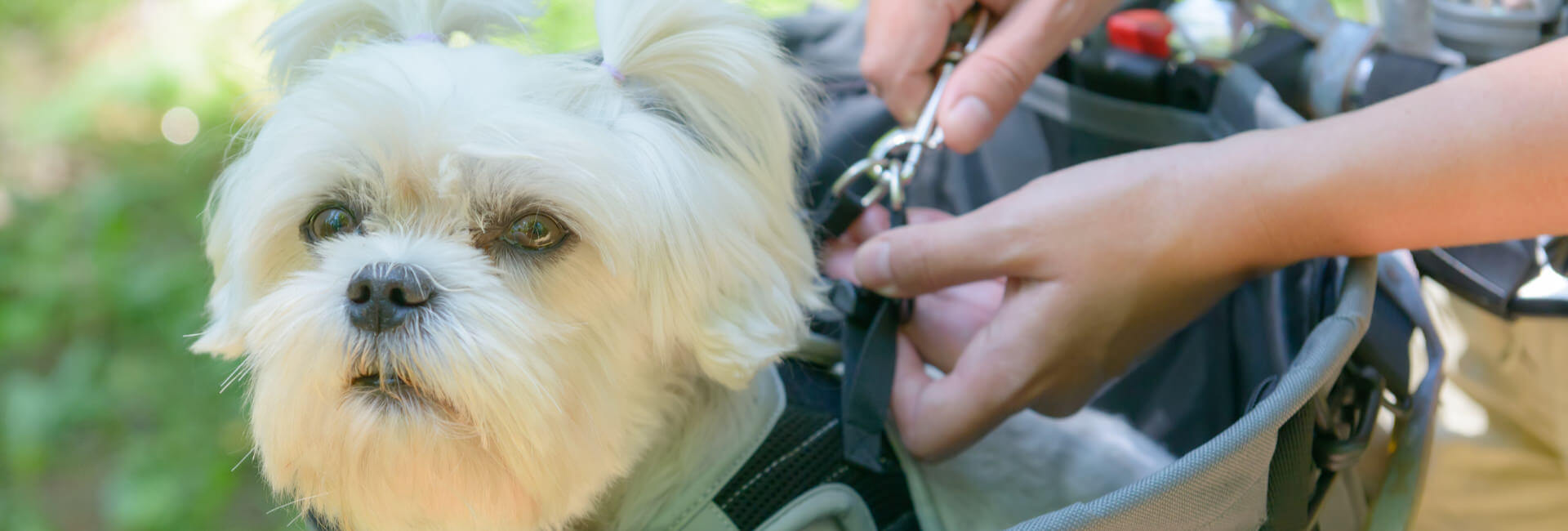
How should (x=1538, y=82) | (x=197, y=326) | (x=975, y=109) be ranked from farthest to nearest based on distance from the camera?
(x=197, y=326) < (x=975, y=109) < (x=1538, y=82)

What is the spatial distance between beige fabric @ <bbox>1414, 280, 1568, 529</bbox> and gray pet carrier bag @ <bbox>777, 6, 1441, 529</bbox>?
12cm

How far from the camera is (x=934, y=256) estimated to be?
1018 mm

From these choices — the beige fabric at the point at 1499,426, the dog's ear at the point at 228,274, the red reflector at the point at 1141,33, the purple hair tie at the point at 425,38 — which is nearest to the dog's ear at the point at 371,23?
the purple hair tie at the point at 425,38

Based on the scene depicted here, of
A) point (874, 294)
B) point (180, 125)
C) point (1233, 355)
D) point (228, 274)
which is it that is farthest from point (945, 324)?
point (180, 125)

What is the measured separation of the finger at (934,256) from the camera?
3.30 ft

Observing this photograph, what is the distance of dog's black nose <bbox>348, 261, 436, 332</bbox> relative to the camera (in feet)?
2.57

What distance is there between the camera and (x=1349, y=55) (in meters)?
1.16

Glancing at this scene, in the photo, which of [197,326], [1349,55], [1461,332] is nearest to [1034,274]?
[1349,55]

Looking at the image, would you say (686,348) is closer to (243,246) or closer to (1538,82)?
(243,246)

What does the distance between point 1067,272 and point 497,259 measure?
52cm

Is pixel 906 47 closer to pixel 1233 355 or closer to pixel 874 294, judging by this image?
pixel 874 294

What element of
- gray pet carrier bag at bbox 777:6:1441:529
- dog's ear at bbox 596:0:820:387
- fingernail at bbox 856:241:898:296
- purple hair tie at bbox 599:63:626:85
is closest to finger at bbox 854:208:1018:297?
fingernail at bbox 856:241:898:296

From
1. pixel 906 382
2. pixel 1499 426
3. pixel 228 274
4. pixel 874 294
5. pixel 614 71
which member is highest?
pixel 614 71

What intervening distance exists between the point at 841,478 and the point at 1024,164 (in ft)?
1.98
